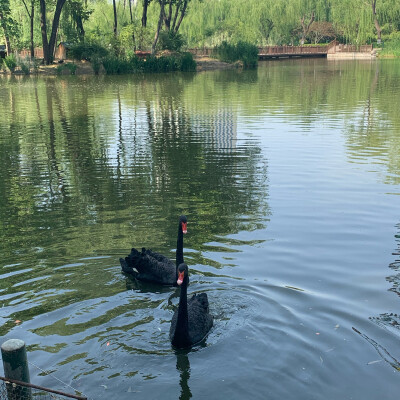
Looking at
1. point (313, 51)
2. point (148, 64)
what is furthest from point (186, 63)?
point (313, 51)

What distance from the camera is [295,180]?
1164 cm

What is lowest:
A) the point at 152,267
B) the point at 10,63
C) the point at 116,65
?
the point at 152,267

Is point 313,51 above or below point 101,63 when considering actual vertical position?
above

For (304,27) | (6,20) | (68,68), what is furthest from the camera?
(304,27)

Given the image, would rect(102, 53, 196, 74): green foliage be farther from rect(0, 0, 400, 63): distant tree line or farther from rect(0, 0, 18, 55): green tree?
rect(0, 0, 18, 55): green tree

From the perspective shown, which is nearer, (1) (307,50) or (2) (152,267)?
(2) (152,267)

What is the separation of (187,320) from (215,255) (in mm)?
2471

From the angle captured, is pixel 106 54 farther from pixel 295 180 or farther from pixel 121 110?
pixel 295 180

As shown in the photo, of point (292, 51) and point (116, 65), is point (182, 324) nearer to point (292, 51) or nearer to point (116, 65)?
point (116, 65)

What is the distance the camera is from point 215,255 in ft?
25.8

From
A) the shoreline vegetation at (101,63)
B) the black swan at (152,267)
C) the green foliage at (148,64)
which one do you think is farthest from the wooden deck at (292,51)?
the black swan at (152,267)

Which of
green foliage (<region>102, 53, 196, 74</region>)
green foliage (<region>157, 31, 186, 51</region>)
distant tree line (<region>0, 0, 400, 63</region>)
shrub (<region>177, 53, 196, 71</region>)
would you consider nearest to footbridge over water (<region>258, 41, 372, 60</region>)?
distant tree line (<region>0, 0, 400, 63</region>)

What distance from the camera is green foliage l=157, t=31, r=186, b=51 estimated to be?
5231 centimetres

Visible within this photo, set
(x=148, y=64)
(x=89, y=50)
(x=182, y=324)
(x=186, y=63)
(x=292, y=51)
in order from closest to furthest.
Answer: (x=182, y=324), (x=148, y=64), (x=89, y=50), (x=186, y=63), (x=292, y=51)
